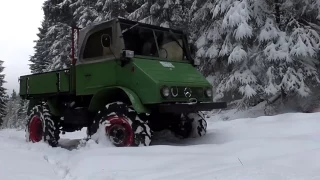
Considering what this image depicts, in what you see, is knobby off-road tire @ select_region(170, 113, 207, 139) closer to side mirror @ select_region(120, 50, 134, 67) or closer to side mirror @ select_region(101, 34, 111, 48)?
side mirror @ select_region(120, 50, 134, 67)

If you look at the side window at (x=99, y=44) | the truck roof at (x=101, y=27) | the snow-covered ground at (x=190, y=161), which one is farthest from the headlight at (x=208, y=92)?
the side window at (x=99, y=44)

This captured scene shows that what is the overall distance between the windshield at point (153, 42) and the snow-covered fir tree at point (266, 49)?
11.7 ft

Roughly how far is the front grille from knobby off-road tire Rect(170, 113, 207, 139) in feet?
2.38

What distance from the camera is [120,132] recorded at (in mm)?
6711

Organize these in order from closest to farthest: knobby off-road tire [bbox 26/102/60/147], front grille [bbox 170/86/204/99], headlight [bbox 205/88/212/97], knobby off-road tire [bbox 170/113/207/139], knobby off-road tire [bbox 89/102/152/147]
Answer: knobby off-road tire [bbox 89/102/152/147], front grille [bbox 170/86/204/99], headlight [bbox 205/88/212/97], knobby off-road tire [bbox 170/113/207/139], knobby off-road tire [bbox 26/102/60/147]

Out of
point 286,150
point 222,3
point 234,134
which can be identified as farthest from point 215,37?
point 286,150

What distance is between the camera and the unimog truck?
650 cm

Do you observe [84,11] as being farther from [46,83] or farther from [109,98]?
[109,98]

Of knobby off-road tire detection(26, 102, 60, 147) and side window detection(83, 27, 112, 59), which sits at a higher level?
side window detection(83, 27, 112, 59)

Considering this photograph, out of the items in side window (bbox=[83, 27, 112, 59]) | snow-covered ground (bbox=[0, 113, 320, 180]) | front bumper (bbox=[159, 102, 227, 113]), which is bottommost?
snow-covered ground (bbox=[0, 113, 320, 180])

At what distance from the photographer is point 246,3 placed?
36.6 feet

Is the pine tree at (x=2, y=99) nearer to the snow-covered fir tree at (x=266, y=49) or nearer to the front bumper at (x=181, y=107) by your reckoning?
the snow-covered fir tree at (x=266, y=49)

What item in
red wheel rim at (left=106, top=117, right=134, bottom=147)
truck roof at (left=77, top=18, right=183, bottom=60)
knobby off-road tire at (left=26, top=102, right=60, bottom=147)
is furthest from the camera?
knobby off-road tire at (left=26, top=102, right=60, bottom=147)

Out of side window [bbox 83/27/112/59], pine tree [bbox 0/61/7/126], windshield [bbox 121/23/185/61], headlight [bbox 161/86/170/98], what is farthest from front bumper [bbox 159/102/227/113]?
pine tree [bbox 0/61/7/126]
